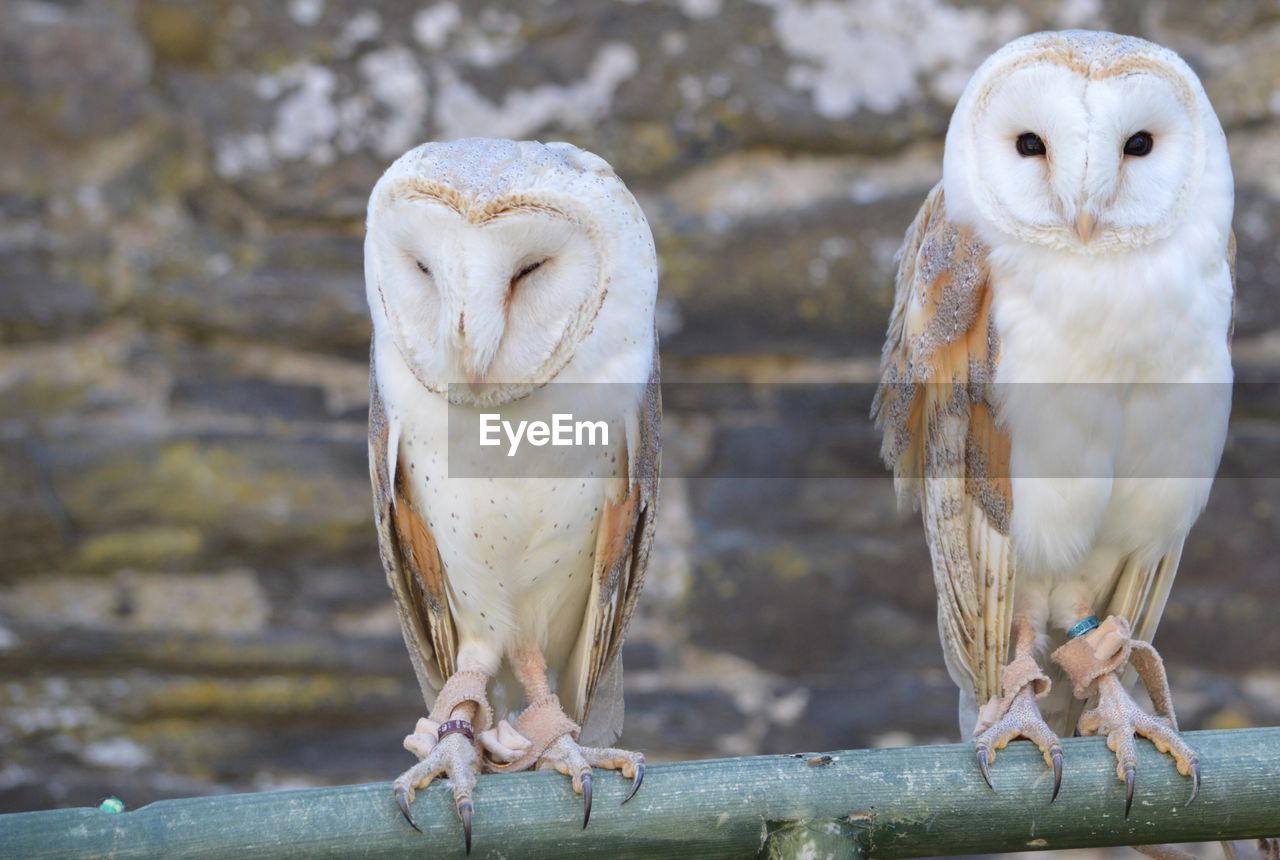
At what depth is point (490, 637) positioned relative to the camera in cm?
164

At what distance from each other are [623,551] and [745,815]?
405mm

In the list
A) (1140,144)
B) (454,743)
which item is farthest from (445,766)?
(1140,144)

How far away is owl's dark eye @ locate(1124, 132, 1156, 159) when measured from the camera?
146 centimetres

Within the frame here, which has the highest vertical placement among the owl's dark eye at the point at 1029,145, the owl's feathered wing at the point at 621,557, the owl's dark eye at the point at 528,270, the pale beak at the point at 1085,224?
the owl's dark eye at the point at 1029,145

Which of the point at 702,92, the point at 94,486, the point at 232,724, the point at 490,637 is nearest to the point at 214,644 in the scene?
the point at 232,724

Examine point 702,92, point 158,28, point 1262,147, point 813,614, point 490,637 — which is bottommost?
point 490,637

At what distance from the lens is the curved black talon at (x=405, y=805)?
1.29 metres

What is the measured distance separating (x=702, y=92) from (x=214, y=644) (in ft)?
3.66

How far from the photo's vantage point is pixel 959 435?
1.64 meters

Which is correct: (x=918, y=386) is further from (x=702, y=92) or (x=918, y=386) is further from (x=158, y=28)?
(x=158, y=28)

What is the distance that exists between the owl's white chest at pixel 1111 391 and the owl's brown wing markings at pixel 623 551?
0.38m

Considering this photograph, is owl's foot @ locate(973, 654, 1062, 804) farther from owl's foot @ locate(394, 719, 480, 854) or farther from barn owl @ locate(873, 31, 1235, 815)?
owl's foot @ locate(394, 719, 480, 854)

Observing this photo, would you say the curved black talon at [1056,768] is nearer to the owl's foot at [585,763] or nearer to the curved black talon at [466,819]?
the owl's foot at [585,763]

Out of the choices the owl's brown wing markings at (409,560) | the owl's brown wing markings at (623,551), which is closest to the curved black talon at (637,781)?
the owl's brown wing markings at (623,551)
